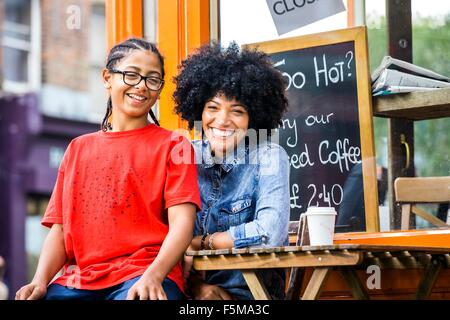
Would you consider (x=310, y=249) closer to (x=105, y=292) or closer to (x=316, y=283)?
(x=316, y=283)

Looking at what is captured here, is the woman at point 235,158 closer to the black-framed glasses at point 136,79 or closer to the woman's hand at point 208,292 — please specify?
the woman's hand at point 208,292

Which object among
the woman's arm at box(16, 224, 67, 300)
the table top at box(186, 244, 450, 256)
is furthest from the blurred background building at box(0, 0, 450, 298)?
the woman's arm at box(16, 224, 67, 300)

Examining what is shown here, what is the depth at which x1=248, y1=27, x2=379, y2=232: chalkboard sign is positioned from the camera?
13.2 ft

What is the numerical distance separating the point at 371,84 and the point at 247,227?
1137 millimetres

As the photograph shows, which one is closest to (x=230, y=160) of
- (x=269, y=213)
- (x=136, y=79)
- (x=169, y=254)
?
(x=269, y=213)

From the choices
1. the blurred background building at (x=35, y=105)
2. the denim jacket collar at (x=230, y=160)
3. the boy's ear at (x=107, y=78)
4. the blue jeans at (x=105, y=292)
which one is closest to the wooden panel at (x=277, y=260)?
the blue jeans at (x=105, y=292)

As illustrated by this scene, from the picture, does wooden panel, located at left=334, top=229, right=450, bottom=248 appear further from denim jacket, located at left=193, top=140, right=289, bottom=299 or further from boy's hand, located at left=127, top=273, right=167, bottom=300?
boy's hand, located at left=127, top=273, right=167, bottom=300

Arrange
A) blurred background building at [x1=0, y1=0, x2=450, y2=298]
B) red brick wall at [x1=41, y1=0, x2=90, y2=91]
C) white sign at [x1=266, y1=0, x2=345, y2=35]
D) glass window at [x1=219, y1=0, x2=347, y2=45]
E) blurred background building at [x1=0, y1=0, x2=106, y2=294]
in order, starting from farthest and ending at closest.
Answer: blurred background building at [x1=0, y1=0, x2=106, y2=294]
red brick wall at [x1=41, y1=0, x2=90, y2=91]
glass window at [x1=219, y1=0, x2=347, y2=45]
white sign at [x1=266, y1=0, x2=345, y2=35]
blurred background building at [x1=0, y1=0, x2=450, y2=298]

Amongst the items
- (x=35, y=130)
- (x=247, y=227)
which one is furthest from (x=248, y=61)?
(x=35, y=130)

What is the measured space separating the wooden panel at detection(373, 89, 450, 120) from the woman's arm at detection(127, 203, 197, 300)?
1186 millimetres

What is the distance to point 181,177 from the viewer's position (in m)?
3.10

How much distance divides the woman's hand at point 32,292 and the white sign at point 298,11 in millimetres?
1760

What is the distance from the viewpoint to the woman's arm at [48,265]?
3070 millimetres

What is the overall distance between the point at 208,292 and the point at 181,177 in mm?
366
